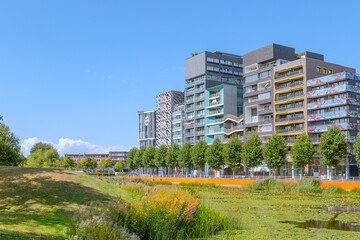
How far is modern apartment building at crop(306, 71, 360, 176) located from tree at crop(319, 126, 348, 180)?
10652 millimetres

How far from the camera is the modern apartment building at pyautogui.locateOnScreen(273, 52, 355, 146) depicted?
87.6 m

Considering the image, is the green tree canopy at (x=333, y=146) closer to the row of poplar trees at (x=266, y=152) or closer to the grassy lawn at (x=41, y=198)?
the row of poplar trees at (x=266, y=152)

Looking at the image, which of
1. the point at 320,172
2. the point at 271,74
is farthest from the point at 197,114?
the point at 320,172

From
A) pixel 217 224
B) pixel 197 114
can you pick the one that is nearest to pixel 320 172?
pixel 197 114

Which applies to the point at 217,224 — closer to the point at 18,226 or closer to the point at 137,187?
the point at 18,226

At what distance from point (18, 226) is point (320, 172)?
7798cm

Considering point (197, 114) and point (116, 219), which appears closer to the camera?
point (116, 219)

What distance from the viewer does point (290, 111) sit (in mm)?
90250

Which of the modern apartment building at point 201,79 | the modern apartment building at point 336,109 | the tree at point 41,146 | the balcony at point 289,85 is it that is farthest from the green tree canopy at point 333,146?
the tree at point 41,146

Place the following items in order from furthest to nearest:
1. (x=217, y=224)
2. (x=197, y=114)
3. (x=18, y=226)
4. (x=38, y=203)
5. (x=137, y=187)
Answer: (x=197, y=114) → (x=137, y=187) → (x=38, y=203) → (x=217, y=224) → (x=18, y=226)

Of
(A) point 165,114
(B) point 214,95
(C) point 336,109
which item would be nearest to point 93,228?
(C) point 336,109

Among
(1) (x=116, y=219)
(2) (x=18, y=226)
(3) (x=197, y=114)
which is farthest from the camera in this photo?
(3) (x=197, y=114)

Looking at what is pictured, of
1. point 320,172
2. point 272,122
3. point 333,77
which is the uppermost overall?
point 333,77

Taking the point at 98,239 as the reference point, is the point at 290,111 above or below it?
above
